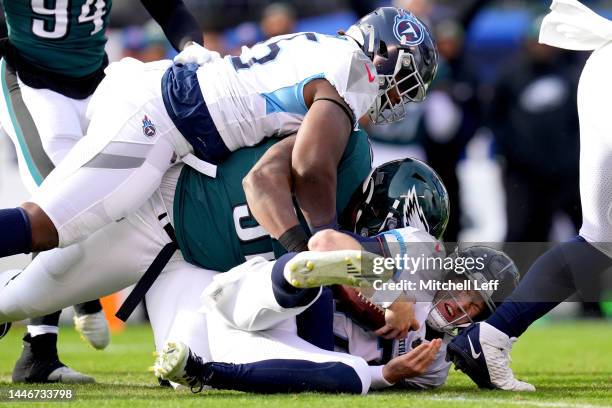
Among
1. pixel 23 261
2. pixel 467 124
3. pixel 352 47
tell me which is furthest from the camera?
pixel 467 124

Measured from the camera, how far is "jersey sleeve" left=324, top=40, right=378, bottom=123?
4.21 meters

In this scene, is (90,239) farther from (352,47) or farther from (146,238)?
(352,47)

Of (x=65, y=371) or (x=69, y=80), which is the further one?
(x=69, y=80)

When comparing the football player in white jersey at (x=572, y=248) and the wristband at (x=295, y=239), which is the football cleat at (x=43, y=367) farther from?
the football player in white jersey at (x=572, y=248)

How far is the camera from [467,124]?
8445 millimetres

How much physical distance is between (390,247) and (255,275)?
482 millimetres

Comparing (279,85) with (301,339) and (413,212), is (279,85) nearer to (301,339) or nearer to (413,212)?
(413,212)

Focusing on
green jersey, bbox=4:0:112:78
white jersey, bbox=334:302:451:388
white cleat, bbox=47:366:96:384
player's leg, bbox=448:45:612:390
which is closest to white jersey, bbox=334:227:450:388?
white jersey, bbox=334:302:451:388

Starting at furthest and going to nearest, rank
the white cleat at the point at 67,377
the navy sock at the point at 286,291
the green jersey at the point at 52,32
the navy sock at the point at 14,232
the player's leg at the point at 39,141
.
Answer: the green jersey at the point at 52,32 < the player's leg at the point at 39,141 < the white cleat at the point at 67,377 < the navy sock at the point at 14,232 < the navy sock at the point at 286,291

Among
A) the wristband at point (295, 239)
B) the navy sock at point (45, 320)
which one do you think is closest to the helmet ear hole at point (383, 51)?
the wristband at point (295, 239)

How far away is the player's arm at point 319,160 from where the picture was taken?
397 cm

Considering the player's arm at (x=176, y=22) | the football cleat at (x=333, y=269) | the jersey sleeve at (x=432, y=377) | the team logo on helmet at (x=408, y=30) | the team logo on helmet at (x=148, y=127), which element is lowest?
the jersey sleeve at (x=432, y=377)

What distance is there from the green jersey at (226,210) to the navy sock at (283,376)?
580 millimetres

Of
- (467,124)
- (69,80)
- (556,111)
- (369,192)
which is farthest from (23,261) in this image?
(556,111)
